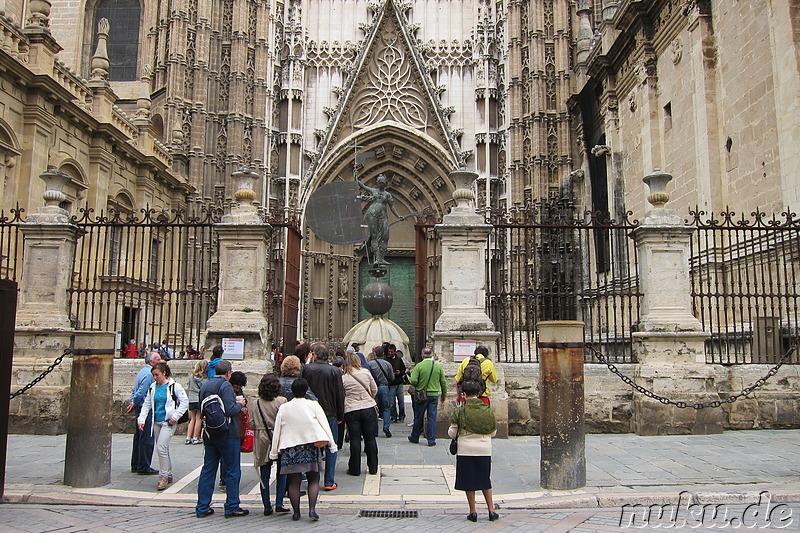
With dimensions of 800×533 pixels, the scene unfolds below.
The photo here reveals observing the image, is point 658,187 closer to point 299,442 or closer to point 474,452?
point 474,452

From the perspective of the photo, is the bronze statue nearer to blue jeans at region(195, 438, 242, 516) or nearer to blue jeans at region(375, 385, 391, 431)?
blue jeans at region(375, 385, 391, 431)

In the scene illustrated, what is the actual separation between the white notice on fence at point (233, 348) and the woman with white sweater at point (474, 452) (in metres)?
4.92

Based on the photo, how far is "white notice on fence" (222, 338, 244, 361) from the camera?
9703mm

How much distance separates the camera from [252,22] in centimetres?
2581

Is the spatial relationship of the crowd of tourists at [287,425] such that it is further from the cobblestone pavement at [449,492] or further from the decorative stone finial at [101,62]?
the decorative stone finial at [101,62]

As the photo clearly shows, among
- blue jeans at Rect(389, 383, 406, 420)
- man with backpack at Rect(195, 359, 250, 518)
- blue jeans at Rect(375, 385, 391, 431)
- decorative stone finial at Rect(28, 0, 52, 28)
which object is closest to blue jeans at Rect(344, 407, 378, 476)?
man with backpack at Rect(195, 359, 250, 518)

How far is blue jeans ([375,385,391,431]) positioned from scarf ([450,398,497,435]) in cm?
451

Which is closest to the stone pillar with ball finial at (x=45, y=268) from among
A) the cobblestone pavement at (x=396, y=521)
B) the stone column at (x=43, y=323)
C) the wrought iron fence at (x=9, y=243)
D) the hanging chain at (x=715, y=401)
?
the stone column at (x=43, y=323)

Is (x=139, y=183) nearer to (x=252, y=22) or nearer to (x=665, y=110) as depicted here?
(x=252, y=22)

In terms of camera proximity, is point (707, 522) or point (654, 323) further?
point (654, 323)

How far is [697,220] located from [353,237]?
18.7 feet

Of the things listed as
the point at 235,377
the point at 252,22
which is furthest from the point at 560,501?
the point at 252,22

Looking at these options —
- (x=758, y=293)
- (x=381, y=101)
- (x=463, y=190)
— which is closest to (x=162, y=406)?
(x=463, y=190)

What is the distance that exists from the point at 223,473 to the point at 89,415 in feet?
6.19
